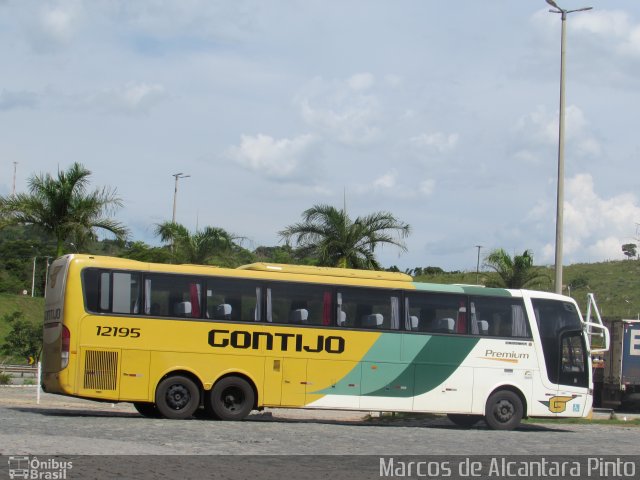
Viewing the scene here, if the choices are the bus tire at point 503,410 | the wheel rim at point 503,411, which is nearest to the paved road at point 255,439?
the bus tire at point 503,410

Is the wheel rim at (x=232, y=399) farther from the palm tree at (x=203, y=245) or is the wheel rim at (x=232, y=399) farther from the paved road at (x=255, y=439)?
the palm tree at (x=203, y=245)

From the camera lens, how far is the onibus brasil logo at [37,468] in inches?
423

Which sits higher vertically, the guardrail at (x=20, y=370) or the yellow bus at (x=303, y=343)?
the yellow bus at (x=303, y=343)

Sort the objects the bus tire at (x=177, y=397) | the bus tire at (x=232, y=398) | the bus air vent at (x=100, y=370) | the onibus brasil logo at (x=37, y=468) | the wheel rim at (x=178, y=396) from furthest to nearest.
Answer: the bus tire at (x=232, y=398) → the wheel rim at (x=178, y=396) → the bus tire at (x=177, y=397) → the bus air vent at (x=100, y=370) → the onibus brasil logo at (x=37, y=468)

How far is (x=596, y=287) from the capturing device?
8431cm

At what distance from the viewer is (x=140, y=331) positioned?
→ 20.1 m

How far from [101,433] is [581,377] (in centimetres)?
1169

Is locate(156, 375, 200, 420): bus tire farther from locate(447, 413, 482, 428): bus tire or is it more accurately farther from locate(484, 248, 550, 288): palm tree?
locate(484, 248, 550, 288): palm tree

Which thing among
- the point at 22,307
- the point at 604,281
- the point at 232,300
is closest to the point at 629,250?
the point at 604,281

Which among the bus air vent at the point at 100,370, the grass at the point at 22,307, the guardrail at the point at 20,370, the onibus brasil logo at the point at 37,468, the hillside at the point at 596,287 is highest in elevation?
the hillside at the point at 596,287

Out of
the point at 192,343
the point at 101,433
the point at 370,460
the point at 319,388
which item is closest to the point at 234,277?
the point at 192,343

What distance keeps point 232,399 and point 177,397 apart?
3.76ft

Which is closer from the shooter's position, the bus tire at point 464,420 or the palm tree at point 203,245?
the bus tire at point 464,420

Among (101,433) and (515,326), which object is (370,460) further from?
(515,326)
